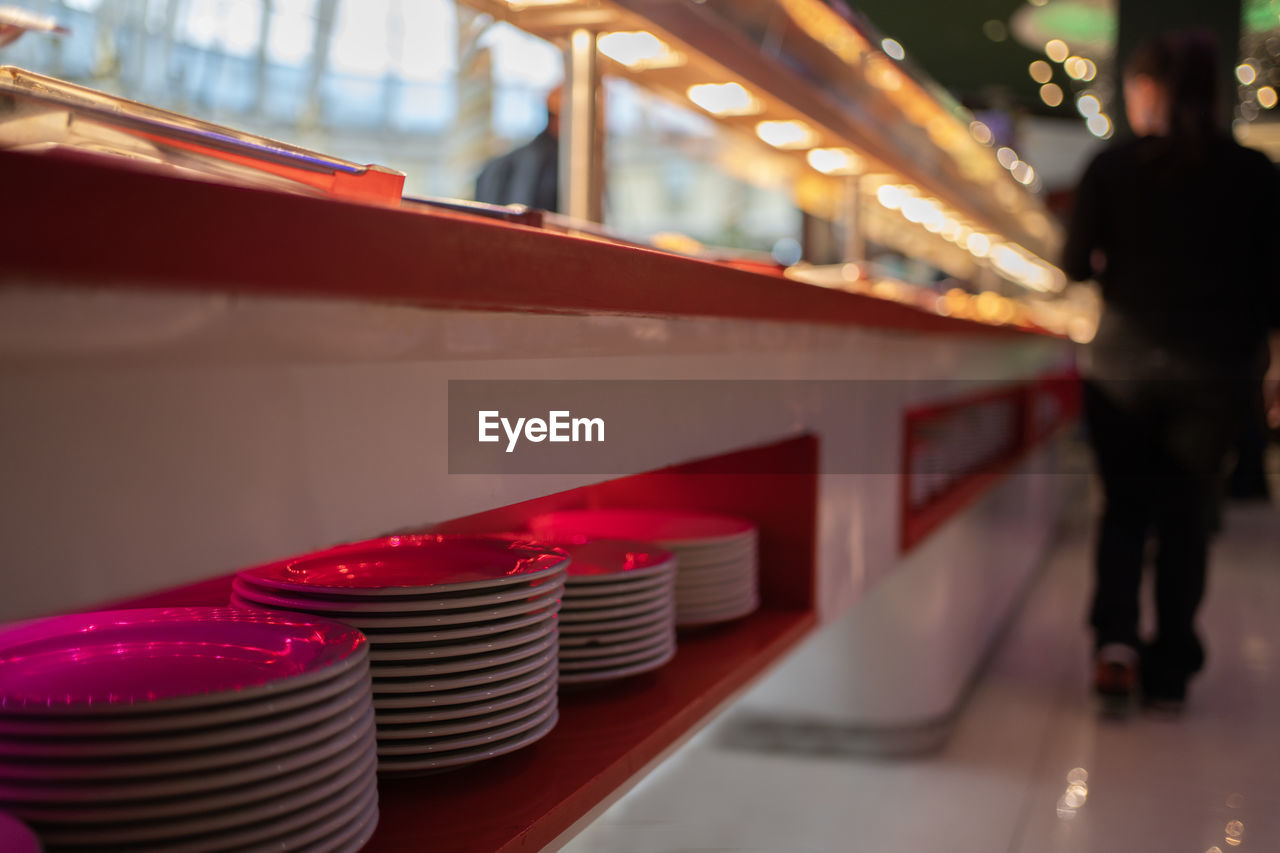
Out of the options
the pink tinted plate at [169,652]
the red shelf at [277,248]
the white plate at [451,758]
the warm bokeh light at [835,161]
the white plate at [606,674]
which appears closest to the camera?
the red shelf at [277,248]

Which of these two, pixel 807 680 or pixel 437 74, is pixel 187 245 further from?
pixel 437 74

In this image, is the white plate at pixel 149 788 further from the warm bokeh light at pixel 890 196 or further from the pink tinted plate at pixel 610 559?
the warm bokeh light at pixel 890 196

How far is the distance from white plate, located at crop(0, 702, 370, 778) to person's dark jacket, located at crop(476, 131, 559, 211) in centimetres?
208

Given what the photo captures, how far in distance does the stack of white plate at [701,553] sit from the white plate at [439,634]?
42 centimetres

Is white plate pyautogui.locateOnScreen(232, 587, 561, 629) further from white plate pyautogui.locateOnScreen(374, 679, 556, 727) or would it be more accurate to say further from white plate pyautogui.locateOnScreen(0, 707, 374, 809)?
white plate pyautogui.locateOnScreen(0, 707, 374, 809)

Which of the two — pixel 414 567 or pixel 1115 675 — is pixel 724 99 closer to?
pixel 414 567

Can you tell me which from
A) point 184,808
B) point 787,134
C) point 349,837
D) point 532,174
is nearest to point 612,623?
point 349,837

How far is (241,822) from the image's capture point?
1.73 ft

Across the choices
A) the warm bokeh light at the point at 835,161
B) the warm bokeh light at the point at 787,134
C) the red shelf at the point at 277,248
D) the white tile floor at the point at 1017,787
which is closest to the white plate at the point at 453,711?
the red shelf at the point at 277,248

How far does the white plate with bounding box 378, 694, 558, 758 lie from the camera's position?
2.41 ft

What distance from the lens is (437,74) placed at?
7.23 m

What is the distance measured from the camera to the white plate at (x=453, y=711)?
2.42ft

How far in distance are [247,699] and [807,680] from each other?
1923mm
